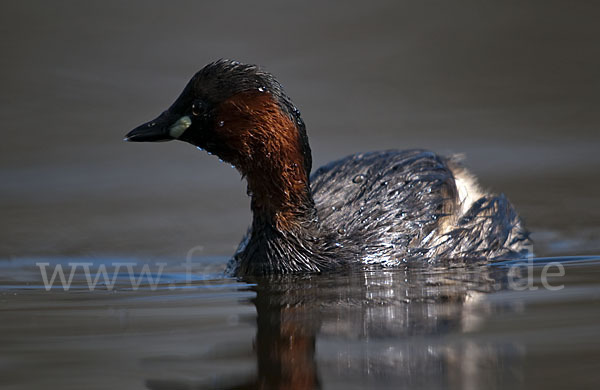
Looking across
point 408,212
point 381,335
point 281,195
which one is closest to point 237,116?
point 281,195

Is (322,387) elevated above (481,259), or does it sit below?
below

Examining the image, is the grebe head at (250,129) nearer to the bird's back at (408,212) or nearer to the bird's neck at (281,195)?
the bird's neck at (281,195)

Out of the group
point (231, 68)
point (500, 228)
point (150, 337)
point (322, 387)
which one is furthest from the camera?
point (500, 228)

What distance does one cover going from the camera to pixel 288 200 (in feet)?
21.6

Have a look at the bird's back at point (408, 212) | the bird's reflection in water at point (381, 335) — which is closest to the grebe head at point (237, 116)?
the bird's back at point (408, 212)

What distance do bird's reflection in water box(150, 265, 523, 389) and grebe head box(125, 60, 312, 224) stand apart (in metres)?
0.79

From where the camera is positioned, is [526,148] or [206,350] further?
[526,148]

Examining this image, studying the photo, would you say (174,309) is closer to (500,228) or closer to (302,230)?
(302,230)

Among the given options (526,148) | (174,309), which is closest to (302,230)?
(174,309)

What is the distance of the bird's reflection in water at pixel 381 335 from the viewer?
11.7ft

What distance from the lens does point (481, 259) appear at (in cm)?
679

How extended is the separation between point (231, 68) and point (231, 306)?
1.92 meters

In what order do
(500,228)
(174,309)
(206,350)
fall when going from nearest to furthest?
(206,350) < (174,309) < (500,228)

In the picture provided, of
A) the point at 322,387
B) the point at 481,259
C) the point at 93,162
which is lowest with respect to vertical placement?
the point at 322,387
